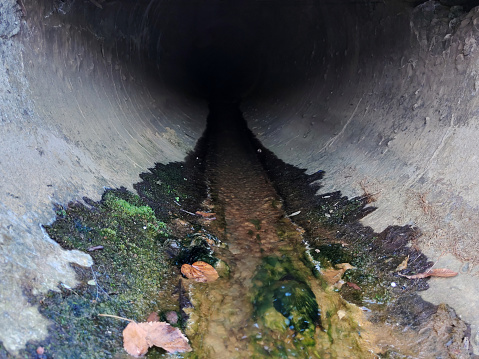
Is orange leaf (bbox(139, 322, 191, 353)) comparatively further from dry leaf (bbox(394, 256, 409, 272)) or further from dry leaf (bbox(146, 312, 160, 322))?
dry leaf (bbox(394, 256, 409, 272))

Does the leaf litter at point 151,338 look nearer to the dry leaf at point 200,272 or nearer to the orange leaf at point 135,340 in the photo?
the orange leaf at point 135,340

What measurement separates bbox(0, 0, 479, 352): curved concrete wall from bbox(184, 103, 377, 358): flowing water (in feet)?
2.76

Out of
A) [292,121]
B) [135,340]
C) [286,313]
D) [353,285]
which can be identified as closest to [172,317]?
[135,340]

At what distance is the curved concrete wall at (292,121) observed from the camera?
3158 millimetres

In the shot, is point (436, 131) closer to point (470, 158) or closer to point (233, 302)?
point (470, 158)

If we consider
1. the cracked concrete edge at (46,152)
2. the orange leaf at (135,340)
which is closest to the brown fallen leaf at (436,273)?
the orange leaf at (135,340)

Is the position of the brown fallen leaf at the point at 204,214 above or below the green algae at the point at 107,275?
above

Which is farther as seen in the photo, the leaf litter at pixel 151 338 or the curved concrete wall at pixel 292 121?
the curved concrete wall at pixel 292 121

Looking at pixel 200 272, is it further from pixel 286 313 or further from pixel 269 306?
pixel 286 313

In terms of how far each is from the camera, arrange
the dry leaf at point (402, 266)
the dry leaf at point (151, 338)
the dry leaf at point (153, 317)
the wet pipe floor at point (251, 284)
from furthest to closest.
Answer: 1. the dry leaf at point (402, 266)
2. the dry leaf at point (153, 317)
3. the wet pipe floor at point (251, 284)
4. the dry leaf at point (151, 338)

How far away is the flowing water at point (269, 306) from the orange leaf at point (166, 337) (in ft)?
0.36

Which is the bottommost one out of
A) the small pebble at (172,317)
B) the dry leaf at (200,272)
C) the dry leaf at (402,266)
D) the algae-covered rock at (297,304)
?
the small pebble at (172,317)

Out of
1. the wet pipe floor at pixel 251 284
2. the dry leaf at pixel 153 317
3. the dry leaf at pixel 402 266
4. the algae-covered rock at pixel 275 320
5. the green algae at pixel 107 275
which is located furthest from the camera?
the dry leaf at pixel 402 266

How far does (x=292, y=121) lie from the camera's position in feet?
27.0
